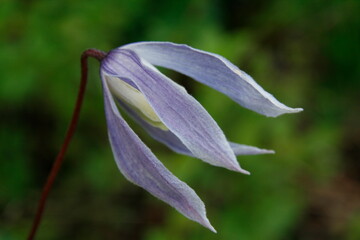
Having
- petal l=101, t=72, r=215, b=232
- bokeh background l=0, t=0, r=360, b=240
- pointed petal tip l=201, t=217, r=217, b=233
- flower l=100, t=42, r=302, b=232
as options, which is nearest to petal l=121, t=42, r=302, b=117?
flower l=100, t=42, r=302, b=232

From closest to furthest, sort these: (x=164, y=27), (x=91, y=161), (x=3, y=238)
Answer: (x=3, y=238) → (x=164, y=27) → (x=91, y=161)

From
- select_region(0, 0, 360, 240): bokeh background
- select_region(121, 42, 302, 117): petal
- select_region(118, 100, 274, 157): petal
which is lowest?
select_region(0, 0, 360, 240): bokeh background

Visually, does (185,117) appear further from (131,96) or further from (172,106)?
(131,96)

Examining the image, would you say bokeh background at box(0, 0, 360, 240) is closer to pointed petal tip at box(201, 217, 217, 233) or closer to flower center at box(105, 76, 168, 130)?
flower center at box(105, 76, 168, 130)

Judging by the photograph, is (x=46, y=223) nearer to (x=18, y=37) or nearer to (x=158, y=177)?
(x=18, y=37)

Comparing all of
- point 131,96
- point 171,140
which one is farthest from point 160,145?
point 131,96

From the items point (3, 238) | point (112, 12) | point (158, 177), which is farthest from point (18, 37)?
point (158, 177)
